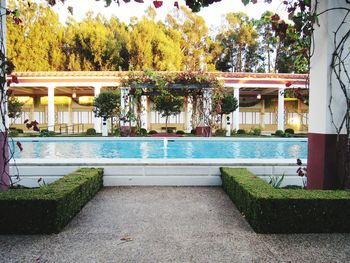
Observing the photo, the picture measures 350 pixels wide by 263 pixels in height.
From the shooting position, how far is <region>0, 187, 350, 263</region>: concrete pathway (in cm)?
239

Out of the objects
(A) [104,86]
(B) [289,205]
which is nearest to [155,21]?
(A) [104,86]

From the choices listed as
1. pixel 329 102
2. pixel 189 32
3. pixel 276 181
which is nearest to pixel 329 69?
pixel 329 102

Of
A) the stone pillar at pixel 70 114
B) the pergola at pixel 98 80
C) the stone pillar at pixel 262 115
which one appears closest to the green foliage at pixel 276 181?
the pergola at pixel 98 80

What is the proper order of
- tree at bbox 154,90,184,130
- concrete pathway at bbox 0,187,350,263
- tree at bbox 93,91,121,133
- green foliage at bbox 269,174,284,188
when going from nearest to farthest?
concrete pathway at bbox 0,187,350,263 → green foliage at bbox 269,174,284,188 → tree at bbox 93,91,121,133 → tree at bbox 154,90,184,130

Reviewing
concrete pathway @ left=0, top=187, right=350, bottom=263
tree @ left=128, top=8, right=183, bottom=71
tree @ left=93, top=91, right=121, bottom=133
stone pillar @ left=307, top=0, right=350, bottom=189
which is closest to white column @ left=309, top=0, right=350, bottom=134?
stone pillar @ left=307, top=0, right=350, bottom=189

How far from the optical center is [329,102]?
3428mm

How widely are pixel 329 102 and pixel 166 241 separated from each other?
234 cm

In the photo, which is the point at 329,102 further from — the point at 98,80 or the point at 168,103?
the point at 98,80

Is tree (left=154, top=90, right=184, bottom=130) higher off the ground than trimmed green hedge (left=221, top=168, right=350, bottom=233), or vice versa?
tree (left=154, top=90, right=184, bottom=130)

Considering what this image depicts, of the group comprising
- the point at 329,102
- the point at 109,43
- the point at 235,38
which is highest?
the point at 235,38

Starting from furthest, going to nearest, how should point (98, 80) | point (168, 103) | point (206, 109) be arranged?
1. point (98, 80)
2. point (168, 103)
3. point (206, 109)

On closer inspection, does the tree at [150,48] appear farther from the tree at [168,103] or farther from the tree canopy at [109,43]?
the tree at [168,103]

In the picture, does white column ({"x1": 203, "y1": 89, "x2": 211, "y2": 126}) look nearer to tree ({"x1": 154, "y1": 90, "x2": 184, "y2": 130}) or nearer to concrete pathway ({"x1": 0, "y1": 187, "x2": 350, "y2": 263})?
tree ({"x1": 154, "y1": 90, "x2": 184, "y2": 130})

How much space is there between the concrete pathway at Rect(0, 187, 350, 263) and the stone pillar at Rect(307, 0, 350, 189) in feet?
2.82
